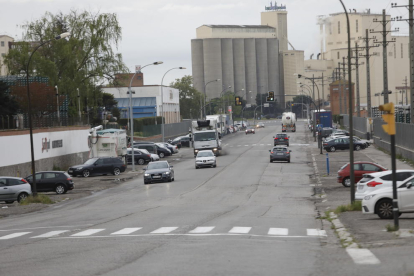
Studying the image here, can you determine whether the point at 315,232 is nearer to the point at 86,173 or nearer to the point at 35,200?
the point at 35,200

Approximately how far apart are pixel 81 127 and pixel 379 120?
1297 inches

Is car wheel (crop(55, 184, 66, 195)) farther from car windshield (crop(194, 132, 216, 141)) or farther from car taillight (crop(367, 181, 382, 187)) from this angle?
car windshield (crop(194, 132, 216, 141))

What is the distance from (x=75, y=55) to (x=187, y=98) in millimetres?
131604

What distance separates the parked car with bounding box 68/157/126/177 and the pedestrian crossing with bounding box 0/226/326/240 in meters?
32.8

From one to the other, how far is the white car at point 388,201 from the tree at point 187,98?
562 feet

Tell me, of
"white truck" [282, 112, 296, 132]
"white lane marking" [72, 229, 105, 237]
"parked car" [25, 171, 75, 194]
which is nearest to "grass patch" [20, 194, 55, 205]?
"parked car" [25, 171, 75, 194]

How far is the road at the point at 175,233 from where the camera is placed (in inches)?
526

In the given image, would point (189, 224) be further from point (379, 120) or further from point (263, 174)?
point (379, 120)

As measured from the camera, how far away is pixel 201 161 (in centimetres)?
5575

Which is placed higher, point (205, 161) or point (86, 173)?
point (205, 161)

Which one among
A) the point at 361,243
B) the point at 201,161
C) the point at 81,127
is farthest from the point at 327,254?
the point at 81,127

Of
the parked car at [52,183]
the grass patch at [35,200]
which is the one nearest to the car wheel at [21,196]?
the grass patch at [35,200]

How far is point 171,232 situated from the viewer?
64.8ft

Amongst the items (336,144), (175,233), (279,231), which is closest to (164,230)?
(175,233)
